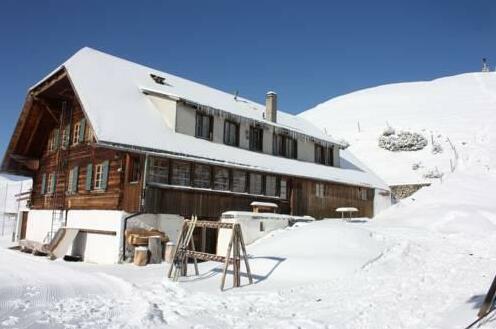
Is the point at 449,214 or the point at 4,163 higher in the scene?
the point at 4,163

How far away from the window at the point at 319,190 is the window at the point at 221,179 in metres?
7.25

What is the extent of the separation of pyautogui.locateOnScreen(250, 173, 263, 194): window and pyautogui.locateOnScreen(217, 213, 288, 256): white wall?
250 cm

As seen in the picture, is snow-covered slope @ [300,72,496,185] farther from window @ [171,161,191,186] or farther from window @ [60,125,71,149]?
window @ [60,125,71,149]

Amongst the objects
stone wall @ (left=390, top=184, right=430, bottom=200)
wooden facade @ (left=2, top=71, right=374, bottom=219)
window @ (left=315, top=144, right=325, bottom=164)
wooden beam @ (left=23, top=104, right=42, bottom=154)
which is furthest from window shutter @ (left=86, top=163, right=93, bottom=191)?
stone wall @ (left=390, top=184, right=430, bottom=200)

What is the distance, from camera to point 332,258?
1429 cm

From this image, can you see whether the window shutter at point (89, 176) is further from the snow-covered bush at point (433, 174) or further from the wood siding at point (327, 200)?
the snow-covered bush at point (433, 174)

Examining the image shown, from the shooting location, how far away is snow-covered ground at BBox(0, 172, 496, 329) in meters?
8.24

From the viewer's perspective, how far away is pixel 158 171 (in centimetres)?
1878

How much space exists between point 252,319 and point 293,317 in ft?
2.69

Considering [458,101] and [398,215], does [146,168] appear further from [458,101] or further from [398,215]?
[458,101]

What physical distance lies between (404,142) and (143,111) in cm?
3589

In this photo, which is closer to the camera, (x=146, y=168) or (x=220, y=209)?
(x=146, y=168)

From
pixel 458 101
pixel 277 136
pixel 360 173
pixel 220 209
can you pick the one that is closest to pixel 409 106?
pixel 458 101

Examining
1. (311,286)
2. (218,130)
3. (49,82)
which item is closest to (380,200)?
(218,130)
